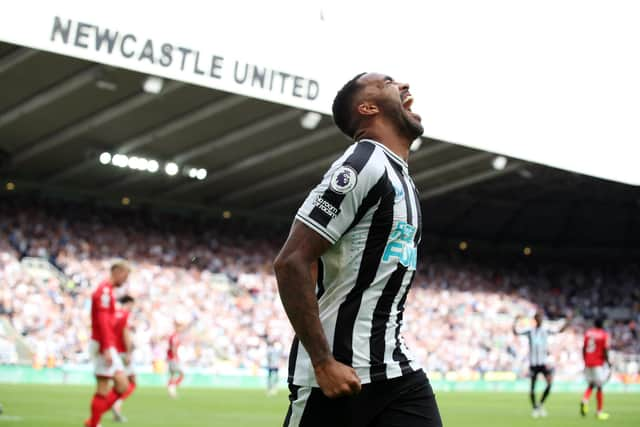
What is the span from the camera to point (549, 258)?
169 ft

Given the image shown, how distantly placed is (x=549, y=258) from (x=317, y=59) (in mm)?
28988

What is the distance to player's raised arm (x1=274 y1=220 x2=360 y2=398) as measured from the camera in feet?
11.6

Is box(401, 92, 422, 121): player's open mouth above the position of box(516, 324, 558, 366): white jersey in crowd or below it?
below

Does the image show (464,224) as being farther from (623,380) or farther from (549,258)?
(623,380)

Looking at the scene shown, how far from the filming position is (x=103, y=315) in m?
11.9

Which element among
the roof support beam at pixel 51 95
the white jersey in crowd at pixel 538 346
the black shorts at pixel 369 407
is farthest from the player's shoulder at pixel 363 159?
the roof support beam at pixel 51 95

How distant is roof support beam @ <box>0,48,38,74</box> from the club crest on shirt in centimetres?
2131

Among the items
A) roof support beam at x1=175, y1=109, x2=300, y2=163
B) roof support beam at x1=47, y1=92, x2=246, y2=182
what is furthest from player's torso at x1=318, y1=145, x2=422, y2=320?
roof support beam at x1=175, y1=109, x2=300, y2=163

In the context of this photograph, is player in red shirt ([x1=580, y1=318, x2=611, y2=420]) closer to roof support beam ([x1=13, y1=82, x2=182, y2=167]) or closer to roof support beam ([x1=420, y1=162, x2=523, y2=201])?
roof support beam ([x1=13, y1=82, x2=182, y2=167])

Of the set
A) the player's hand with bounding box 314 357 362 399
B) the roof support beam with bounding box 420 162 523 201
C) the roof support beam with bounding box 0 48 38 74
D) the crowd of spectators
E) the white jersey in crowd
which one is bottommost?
the player's hand with bounding box 314 357 362 399

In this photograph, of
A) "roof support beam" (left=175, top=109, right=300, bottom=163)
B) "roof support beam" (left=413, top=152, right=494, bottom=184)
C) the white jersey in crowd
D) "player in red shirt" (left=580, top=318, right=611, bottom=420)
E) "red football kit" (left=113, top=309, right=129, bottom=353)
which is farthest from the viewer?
"roof support beam" (left=413, top=152, right=494, bottom=184)

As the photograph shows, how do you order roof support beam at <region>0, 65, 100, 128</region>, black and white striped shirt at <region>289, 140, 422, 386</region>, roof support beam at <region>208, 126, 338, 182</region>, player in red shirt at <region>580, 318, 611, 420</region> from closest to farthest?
black and white striped shirt at <region>289, 140, 422, 386</region>
player in red shirt at <region>580, 318, 611, 420</region>
roof support beam at <region>0, 65, 100, 128</region>
roof support beam at <region>208, 126, 338, 182</region>

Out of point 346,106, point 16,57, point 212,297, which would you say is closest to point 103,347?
point 346,106

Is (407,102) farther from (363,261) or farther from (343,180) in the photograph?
(363,261)
